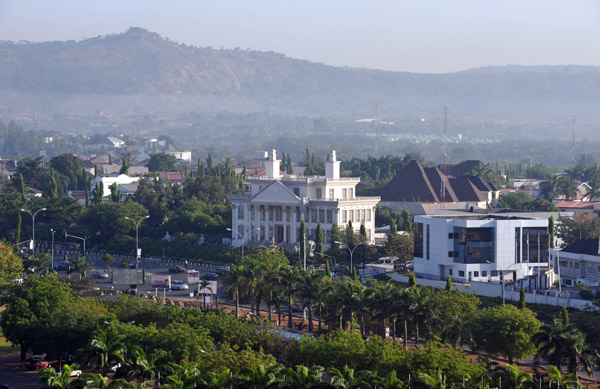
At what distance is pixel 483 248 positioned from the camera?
92625 millimetres

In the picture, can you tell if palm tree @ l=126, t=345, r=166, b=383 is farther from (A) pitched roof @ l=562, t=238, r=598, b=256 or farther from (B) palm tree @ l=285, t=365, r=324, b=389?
(A) pitched roof @ l=562, t=238, r=598, b=256

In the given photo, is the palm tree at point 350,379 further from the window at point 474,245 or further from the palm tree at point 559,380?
the window at point 474,245

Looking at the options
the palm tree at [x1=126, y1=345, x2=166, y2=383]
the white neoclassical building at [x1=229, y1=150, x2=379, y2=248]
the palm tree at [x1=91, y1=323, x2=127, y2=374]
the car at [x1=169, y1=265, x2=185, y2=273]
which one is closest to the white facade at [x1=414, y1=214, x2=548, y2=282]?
the white neoclassical building at [x1=229, y1=150, x2=379, y2=248]

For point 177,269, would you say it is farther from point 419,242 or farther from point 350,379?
point 350,379

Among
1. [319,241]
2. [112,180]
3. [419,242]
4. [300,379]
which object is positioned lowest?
[300,379]

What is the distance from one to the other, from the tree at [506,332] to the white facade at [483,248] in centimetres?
2232

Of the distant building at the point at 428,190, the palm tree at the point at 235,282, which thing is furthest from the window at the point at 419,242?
the distant building at the point at 428,190

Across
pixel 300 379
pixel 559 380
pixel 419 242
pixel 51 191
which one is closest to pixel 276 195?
pixel 419 242

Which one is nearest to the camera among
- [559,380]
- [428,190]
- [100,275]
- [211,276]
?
[559,380]

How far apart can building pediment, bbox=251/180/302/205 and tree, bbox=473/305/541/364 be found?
171 ft

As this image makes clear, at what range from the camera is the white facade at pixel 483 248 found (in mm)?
92250

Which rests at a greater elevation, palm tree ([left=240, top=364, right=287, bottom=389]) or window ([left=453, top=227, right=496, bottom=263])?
window ([left=453, top=227, right=496, bottom=263])

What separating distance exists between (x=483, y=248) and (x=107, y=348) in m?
40.5

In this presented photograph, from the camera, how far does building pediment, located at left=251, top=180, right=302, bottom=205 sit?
394 ft
